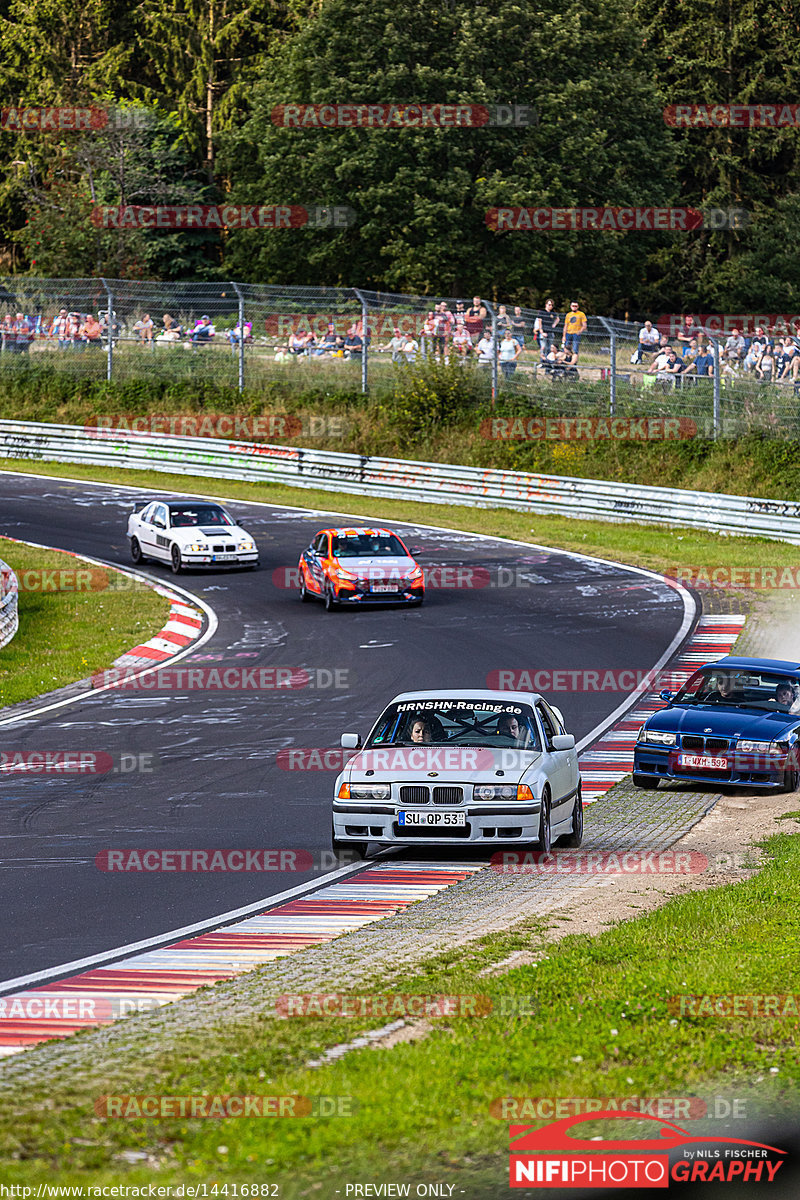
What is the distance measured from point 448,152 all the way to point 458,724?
4344 centimetres

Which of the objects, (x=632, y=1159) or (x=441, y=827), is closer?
(x=632, y=1159)

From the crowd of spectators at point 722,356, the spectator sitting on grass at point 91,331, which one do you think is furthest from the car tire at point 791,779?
the spectator sitting on grass at point 91,331

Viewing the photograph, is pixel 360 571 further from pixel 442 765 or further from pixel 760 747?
pixel 442 765

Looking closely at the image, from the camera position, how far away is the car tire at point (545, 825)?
12156 millimetres

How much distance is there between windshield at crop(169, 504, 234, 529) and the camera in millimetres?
31547

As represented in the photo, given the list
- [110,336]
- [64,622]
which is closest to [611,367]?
[110,336]

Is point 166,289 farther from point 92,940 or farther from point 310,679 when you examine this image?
point 92,940

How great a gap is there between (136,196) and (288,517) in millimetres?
30003

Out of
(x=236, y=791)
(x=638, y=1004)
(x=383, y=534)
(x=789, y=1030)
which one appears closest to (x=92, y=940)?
(x=638, y=1004)

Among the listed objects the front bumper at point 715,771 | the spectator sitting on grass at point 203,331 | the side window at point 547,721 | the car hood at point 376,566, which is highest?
the spectator sitting on grass at point 203,331

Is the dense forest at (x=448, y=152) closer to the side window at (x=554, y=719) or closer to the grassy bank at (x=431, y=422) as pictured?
the grassy bank at (x=431, y=422)

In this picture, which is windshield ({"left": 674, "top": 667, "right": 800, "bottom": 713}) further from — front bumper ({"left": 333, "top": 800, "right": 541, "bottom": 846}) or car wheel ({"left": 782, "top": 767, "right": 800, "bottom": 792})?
front bumper ({"left": 333, "top": 800, "right": 541, "bottom": 846})

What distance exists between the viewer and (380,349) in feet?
140

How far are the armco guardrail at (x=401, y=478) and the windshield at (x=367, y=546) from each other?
917 cm
